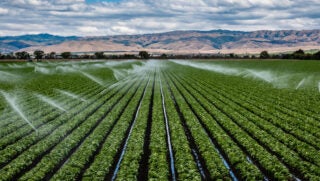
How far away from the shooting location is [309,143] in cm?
1378

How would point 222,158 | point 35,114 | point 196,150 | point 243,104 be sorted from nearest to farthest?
point 222,158, point 196,150, point 35,114, point 243,104

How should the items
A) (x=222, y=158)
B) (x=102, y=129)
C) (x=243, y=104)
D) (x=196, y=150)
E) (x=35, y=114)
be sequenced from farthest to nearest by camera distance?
(x=243, y=104) → (x=35, y=114) → (x=102, y=129) → (x=196, y=150) → (x=222, y=158)

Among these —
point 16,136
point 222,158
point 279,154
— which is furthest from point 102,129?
point 279,154

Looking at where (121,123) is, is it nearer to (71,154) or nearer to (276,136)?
(71,154)

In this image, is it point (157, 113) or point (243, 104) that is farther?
point (243, 104)

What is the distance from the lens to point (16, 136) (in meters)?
14.7

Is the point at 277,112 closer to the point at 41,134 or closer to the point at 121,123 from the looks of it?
the point at 121,123

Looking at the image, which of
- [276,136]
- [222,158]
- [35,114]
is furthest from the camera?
[35,114]

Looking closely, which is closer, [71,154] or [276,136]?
[71,154]

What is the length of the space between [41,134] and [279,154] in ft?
36.6

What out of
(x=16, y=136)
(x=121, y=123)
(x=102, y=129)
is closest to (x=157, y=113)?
(x=121, y=123)

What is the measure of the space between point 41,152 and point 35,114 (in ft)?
24.7

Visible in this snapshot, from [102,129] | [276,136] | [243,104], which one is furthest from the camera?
[243,104]

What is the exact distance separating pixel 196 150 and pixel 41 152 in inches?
258
